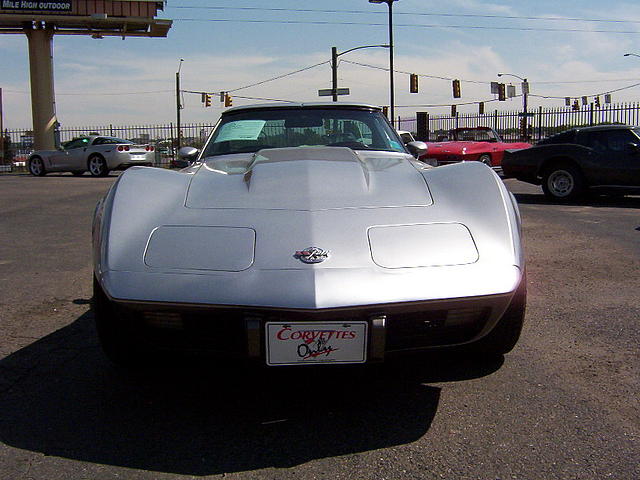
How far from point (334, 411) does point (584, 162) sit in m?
9.18

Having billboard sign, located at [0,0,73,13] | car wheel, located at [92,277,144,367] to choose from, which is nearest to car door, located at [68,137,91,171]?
billboard sign, located at [0,0,73,13]

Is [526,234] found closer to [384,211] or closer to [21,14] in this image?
[384,211]

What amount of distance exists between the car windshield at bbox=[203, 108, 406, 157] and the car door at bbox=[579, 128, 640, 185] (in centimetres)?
725

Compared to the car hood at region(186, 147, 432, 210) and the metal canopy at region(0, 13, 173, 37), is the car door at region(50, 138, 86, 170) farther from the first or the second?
the car hood at region(186, 147, 432, 210)

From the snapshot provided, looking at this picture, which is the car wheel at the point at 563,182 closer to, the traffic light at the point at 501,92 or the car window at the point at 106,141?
the car window at the point at 106,141

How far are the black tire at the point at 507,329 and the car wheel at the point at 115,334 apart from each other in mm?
1266

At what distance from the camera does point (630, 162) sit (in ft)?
33.9

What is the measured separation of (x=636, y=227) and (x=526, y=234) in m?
1.42

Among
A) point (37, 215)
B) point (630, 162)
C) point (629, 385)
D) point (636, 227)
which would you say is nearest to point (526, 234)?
point (636, 227)

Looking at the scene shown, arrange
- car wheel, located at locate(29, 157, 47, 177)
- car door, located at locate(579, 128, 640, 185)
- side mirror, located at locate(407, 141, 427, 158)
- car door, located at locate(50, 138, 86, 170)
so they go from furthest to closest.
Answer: car wheel, located at locate(29, 157, 47, 177), car door, located at locate(50, 138, 86, 170), car door, located at locate(579, 128, 640, 185), side mirror, located at locate(407, 141, 427, 158)

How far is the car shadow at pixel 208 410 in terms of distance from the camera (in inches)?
91.8

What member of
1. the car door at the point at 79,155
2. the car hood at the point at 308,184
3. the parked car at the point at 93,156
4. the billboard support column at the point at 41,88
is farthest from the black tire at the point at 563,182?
the billboard support column at the point at 41,88

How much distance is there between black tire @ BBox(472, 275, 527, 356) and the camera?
104 inches

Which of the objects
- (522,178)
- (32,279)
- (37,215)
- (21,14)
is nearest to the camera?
(32,279)
